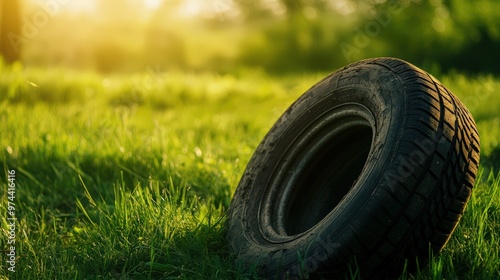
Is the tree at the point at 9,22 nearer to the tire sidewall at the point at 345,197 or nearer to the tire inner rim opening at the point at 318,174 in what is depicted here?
the tire sidewall at the point at 345,197

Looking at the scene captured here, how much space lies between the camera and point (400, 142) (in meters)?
2.50

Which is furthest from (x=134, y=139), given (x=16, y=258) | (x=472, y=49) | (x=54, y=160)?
(x=472, y=49)

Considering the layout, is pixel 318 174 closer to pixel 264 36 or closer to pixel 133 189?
pixel 133 189

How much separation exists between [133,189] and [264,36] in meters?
14.9

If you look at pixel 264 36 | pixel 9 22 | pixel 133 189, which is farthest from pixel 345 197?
pixel 264 36

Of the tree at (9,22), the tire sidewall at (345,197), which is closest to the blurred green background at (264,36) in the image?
the tree at (9,22)

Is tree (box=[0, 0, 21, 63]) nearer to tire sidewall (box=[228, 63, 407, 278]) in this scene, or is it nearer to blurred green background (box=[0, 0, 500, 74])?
blurred green background (box=[0, 0, 500, 74])

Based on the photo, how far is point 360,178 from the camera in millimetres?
2617

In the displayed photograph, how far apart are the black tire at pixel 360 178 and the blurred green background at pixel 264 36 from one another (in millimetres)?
8438

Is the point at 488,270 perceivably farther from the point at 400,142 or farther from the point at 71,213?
the point at 71,213

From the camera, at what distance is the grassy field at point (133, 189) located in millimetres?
2793

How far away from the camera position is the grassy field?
9.16 feet

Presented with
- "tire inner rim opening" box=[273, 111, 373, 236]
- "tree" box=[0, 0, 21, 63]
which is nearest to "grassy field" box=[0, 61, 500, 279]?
"tire inner rim opening" box=[273, 111, 373, 236]

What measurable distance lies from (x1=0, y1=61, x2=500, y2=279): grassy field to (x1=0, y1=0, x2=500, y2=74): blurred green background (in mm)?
5170
